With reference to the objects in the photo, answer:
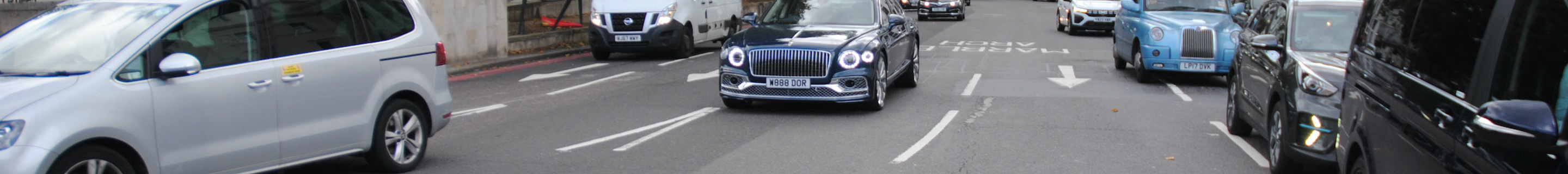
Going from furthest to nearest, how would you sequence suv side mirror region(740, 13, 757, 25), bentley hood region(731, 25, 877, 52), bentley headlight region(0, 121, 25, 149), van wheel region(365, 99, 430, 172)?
suv side mirror region(740, 13, 757, 25) < bentley hood region(731, 25, 877, 52) < van wheel region(365, 99, 430, 172) < bentley headlight region(0, 121, 25, 149)

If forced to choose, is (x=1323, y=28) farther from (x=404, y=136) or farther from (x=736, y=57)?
(x=404, y=136)

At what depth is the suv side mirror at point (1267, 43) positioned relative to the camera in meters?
7.82

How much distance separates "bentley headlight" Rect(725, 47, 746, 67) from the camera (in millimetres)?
10852

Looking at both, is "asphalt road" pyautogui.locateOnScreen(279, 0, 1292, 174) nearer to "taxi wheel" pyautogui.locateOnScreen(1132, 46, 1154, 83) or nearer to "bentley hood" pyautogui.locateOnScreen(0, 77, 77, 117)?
"taxi wheel" pyautogui.locateOnScreen(1132, 46, 1154, 83)

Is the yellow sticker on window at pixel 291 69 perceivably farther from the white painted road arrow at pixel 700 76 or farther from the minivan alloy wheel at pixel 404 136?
the white painted road arrow at pixel 700 76

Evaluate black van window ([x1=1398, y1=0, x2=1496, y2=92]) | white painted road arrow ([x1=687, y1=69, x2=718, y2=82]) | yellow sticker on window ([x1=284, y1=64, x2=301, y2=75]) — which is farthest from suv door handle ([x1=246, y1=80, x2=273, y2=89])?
white painted road arrow ([x1=687, y1=69, x2=718, y2=82])

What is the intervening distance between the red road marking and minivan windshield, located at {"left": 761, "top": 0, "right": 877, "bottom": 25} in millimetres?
3943

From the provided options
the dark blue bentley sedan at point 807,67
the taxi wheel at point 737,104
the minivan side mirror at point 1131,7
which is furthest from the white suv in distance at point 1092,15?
the taxi wheel at point 737,104

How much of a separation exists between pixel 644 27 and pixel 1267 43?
12.5 m

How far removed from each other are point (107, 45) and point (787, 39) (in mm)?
6269

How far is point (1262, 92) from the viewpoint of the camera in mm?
8109

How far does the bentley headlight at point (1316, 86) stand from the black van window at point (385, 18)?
15.2 feet

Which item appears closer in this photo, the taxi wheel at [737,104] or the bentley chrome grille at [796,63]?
the bentley chrome grille at [796,63]

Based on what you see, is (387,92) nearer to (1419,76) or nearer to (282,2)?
(282,2)
